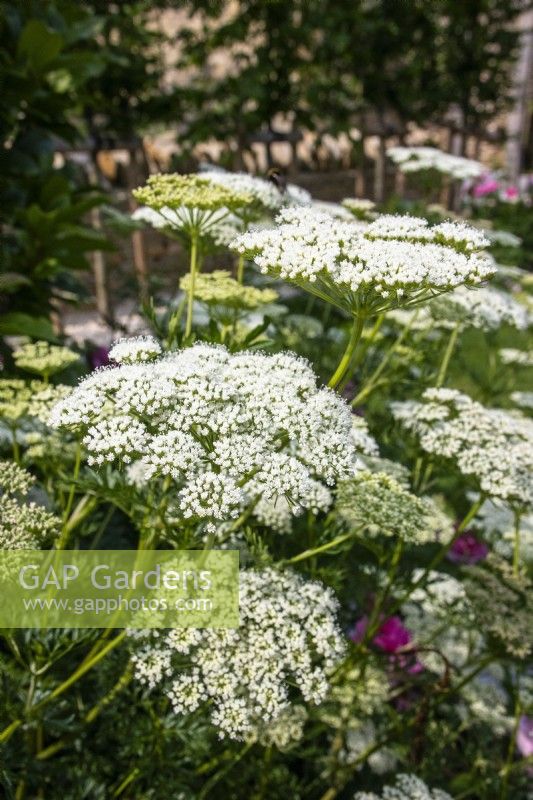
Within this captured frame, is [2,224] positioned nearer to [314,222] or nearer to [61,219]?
[61,219]

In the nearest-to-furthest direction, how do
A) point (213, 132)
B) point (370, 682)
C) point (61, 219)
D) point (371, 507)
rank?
point (371, 507) → point (370, 682) → point (61, 219) → point (213, 132)

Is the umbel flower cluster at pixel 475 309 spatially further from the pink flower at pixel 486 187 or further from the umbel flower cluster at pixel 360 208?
the pink flower at pixel 486 187

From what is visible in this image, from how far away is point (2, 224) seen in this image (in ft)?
11.0

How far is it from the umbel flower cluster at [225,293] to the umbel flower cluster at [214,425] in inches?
15.4

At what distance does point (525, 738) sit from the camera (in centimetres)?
285

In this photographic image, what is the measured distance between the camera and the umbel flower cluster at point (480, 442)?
1.97m

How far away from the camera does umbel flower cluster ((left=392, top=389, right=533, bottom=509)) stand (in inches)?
77.6

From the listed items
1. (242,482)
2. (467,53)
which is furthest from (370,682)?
(467,53)

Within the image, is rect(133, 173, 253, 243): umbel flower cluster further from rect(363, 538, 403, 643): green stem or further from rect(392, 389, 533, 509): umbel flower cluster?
rect(363, 538, 403, 643): green stem

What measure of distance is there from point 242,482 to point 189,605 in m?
0.32

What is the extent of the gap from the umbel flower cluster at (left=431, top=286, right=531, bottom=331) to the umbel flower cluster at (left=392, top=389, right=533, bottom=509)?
0.39 meters

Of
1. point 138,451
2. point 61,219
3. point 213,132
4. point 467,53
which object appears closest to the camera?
point 138,451

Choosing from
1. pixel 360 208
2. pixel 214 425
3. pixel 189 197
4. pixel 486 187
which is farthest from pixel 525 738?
pixel 486 187

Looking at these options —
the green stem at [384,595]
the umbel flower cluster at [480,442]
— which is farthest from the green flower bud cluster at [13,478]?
the umbel flower cluster at [480,442]
